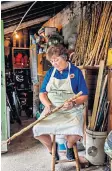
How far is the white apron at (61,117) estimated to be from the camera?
2793 millimetres

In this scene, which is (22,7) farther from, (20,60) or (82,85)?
(20,60)

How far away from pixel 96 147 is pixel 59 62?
1.33 meters

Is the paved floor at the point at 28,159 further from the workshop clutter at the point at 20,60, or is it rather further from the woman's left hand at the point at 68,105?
the workshop clutter at the point at 20,60

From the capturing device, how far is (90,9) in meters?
4.23

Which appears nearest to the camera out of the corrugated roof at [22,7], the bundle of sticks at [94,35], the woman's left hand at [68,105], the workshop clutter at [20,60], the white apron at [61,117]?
the woman's left hand at [68,105]

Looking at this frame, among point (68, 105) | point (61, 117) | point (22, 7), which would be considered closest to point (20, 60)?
point (22, 7)

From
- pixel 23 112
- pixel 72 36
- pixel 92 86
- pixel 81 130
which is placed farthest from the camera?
pixel 23 112

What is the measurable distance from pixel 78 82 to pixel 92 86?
3.80ft

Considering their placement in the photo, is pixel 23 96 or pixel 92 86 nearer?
pixel 92 86

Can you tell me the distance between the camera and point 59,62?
294cm

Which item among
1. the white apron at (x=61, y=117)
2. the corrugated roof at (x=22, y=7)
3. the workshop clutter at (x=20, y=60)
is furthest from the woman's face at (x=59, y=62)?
the workshop clutter at (x=20, y=60)

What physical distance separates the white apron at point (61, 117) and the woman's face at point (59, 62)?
0.14 meters

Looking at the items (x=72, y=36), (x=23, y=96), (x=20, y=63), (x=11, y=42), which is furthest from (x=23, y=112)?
(x=72, y=36)

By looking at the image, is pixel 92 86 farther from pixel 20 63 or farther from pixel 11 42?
pixel 11 42
